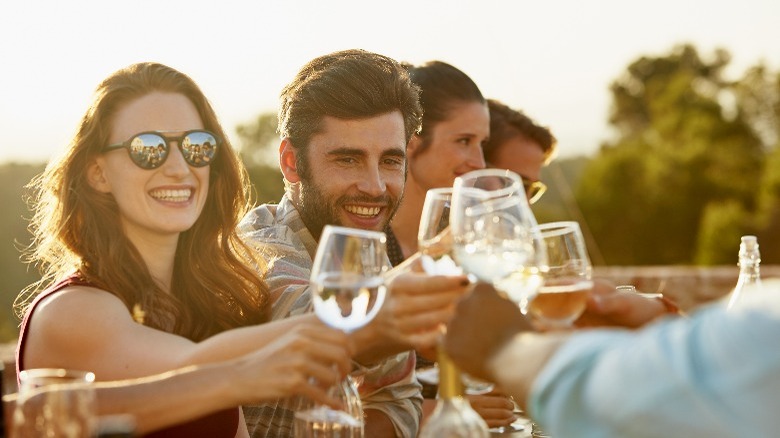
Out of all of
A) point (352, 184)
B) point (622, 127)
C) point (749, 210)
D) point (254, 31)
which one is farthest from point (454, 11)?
point (622, 127)

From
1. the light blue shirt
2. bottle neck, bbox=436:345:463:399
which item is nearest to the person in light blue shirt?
the light blue shirt

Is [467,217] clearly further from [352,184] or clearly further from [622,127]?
[622,127]

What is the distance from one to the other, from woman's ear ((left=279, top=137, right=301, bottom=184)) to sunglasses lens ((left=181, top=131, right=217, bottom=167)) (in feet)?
3.23

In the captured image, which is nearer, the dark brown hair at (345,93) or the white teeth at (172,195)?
the white teeth at (172,195)

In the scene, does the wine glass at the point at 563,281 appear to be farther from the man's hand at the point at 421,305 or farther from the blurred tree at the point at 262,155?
the blurred tree at the point at 262,155

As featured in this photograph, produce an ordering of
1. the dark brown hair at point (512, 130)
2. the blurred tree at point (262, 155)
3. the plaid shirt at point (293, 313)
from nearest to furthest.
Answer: the plaid shirt at point (293, 313), the dark brown hair at point (512, 130), the blurred tree at point (262, 155)

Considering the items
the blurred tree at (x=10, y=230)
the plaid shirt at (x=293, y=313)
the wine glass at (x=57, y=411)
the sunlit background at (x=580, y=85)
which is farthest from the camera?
the sunlit background at (x=580, y=85)

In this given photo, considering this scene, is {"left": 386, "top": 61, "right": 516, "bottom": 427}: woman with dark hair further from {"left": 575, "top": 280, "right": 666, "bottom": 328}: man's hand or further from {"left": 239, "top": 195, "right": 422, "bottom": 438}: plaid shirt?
{"left": 575, "top": 280, "right": 666, "bottom": 328}: man's hand

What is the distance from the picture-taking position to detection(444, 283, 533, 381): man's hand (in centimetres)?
Answer: 186

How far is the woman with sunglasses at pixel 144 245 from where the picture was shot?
2705 mm

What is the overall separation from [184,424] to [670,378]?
5.55ft

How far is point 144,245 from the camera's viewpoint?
3.16 meters

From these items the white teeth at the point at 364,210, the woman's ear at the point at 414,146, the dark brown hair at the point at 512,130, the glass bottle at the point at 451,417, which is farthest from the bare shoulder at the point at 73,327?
the dark brown hair at the point at 512,130

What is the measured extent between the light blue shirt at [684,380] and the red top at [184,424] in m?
1.46
